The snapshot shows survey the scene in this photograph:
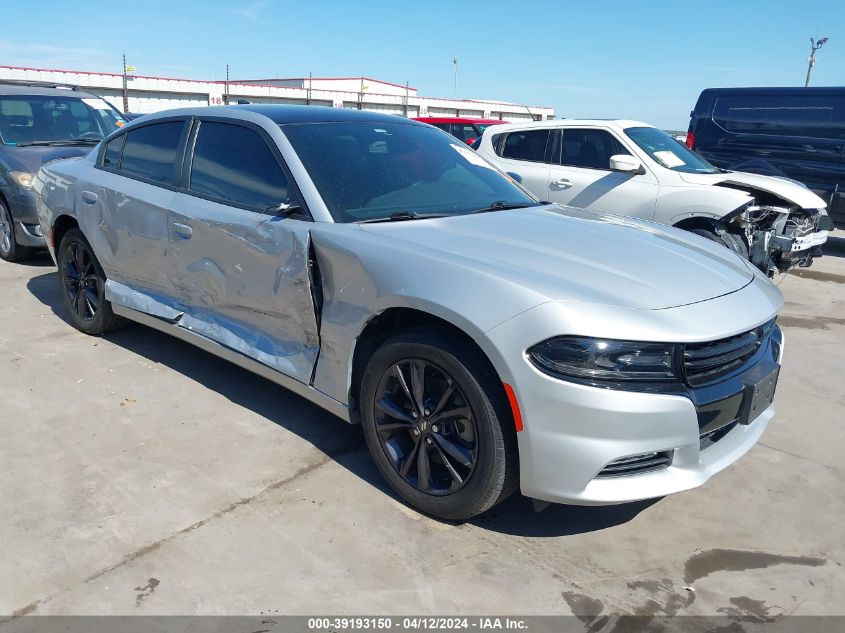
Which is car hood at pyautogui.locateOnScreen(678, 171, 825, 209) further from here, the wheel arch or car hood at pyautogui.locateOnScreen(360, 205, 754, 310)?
the wheel arch

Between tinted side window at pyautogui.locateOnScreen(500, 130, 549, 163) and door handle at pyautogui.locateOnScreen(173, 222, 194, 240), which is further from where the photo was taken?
tinted side window at pyautogui.locateOnScreen(500, 130, 549, 163)

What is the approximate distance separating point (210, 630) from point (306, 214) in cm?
180

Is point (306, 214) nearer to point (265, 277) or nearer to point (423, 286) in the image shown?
point (265, 277)

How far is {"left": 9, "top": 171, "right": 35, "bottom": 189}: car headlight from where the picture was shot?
6.79m

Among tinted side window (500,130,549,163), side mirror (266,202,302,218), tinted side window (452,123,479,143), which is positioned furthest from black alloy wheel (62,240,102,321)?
tinted side window (452,123,479,143)

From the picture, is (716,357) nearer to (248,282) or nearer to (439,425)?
(439,425)

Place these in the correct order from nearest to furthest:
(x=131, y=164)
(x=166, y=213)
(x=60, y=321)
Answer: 1. (x=166, y=213)
2. (x=131, y=164)
3. (x=60, y=321)

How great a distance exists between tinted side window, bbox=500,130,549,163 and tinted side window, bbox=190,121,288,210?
5.05 m

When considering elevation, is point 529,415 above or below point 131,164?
below

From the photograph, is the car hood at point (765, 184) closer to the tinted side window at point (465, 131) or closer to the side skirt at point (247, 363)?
the side skirt at point (247, 363)

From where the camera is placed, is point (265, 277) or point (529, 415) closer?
point (529, 415)

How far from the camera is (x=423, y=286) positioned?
108 inches

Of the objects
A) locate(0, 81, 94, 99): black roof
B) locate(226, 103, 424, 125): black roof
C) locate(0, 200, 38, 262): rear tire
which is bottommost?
locate(0, 200, 38, 262): rear tire

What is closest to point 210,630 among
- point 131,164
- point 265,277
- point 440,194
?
point 265,277
